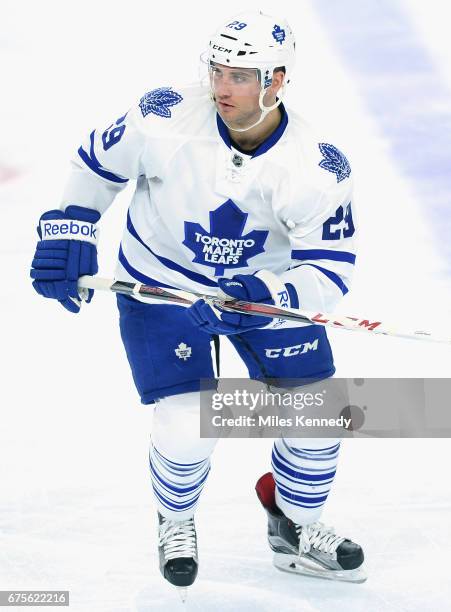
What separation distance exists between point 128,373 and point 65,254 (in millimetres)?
995

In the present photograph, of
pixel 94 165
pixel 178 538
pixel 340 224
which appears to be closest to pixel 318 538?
pixel 178 538

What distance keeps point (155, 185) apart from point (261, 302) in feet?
1.55

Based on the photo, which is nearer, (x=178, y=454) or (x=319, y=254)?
(x=319, y=254)

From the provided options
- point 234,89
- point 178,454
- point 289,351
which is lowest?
point 178,454

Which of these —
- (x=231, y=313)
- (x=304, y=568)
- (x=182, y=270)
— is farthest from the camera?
(x=304, y=568)

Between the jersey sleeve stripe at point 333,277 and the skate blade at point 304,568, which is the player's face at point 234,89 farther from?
the skate blade at point 304,568

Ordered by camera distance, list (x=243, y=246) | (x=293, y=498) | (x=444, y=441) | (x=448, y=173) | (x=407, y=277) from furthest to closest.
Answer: (x=448, y=173), (x=407, y=277), (x=444, y=441), (x=293, y=498), (x=243, y=246)

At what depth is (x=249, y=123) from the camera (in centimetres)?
337

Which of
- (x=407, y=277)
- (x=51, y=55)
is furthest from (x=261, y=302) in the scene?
(x=51, y=55)

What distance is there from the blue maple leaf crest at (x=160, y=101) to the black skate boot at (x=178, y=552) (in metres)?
1.05

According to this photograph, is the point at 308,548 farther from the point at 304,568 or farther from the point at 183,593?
the point at 183,593

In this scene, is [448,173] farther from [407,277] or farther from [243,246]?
[243,246]

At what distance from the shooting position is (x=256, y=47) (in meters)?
3.29

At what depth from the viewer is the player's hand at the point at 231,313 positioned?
3.22 metres
